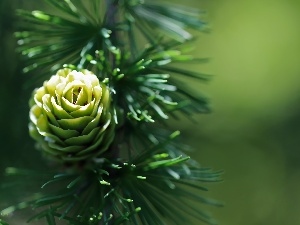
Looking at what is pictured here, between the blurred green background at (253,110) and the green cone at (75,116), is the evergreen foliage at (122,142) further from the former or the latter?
the blurred green background at (253,110)

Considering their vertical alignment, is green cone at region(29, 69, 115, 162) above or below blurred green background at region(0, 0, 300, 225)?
above

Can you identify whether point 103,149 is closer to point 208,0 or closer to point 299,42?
point 208,0

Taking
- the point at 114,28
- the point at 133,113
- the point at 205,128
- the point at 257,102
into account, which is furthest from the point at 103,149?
the point at 257,102

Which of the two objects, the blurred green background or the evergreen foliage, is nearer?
the evergreen foliage

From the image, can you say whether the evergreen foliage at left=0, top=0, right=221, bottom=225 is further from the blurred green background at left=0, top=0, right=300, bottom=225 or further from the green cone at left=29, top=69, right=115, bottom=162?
the blurred green background at left=0, top=0, right=300, bottom=225

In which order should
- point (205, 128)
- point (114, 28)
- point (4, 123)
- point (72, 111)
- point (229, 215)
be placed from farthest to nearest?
point (229, 215) < point (205, 128) < point (4, 123) < point (114, 28) < point (72, 111)

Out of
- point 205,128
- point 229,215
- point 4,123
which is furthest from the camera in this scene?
point 229,215

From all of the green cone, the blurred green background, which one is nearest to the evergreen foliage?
the green cone
